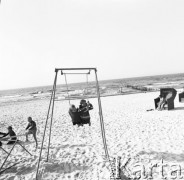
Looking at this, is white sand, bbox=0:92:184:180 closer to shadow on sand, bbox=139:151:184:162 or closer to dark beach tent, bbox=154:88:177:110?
shadow on sand, bbox=139:151:184:162

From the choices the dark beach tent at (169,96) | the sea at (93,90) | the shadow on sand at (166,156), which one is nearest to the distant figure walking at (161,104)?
the dark beach tent at (169,96)

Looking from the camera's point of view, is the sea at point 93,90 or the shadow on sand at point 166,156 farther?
the sea at point 93,90

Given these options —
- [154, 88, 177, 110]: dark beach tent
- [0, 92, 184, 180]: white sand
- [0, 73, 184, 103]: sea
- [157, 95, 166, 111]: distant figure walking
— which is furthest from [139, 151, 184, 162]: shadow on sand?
[157, 95, 166, 111]: distant figure walking

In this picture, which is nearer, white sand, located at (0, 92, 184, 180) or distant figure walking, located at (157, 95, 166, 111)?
white sand, located at (0, 92, 184, 180)

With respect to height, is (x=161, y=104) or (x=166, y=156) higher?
(x=161, y=104)

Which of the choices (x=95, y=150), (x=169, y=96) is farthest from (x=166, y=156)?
(x=169, y=96)

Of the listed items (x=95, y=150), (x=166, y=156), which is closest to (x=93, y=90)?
(x=95, y=150)

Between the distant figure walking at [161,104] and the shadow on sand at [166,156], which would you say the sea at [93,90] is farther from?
the distant figure walking at [161,104]

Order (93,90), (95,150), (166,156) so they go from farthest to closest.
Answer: (93,90) → (95,150) → (166,156)

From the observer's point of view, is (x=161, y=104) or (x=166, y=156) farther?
(x=161, y=104)

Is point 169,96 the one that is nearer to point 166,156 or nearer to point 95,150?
point 166,156

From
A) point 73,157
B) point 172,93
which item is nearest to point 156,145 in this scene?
point 73,157

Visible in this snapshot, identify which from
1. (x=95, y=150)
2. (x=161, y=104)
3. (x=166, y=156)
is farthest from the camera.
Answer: (x=161, y=104)

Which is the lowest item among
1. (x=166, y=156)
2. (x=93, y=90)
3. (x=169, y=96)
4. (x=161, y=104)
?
(x=166, y=156)
